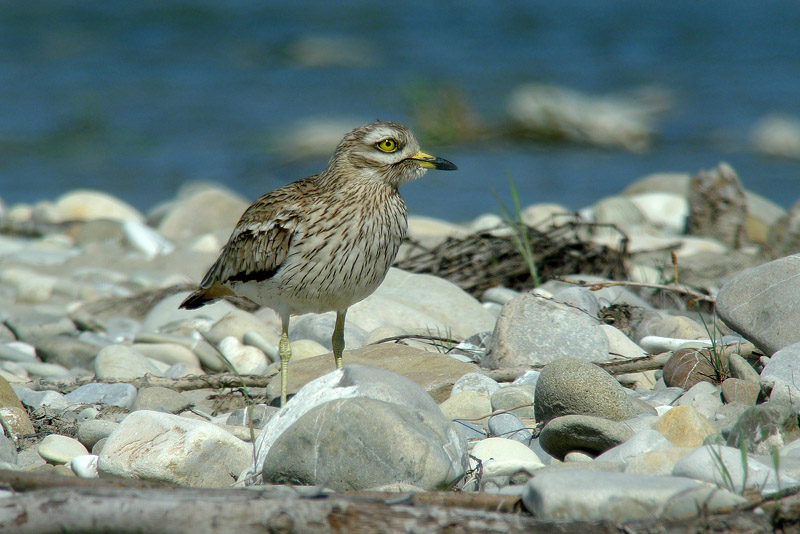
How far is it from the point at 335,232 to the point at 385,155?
0.53m

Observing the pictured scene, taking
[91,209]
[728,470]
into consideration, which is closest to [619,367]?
[728,470]

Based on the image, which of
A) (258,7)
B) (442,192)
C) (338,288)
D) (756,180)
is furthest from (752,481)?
(258,7)

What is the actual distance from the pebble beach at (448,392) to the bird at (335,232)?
0.41 m

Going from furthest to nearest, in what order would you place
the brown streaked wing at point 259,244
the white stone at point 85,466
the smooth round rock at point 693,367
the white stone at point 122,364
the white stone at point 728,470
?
the white stone at point 122,364 < the brown streaked wing at point 259,244 < the smooth round rock at point 693,367 < the white stone at point 85,466 < the white stone at point 728,470

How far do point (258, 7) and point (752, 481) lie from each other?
82.7ft

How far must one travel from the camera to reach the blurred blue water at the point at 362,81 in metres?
15.4

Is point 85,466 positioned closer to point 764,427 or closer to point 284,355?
point 284,355

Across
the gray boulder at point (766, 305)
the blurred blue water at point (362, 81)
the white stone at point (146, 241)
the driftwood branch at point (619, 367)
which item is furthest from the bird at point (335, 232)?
the blurred blue water at point (362, 81)

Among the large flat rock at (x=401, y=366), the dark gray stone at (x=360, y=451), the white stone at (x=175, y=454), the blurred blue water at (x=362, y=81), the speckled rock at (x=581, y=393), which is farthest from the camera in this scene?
the blurred blue water at (x=362, y=81)

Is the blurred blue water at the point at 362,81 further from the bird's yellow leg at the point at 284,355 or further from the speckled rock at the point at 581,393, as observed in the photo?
the speckled rock at the point at 581,393

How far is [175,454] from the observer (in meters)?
3.46

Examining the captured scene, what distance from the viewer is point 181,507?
93.2 inches

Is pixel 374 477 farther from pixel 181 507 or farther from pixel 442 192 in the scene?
pixel 442 192

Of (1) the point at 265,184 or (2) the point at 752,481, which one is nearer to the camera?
(2) the point at 752,481
